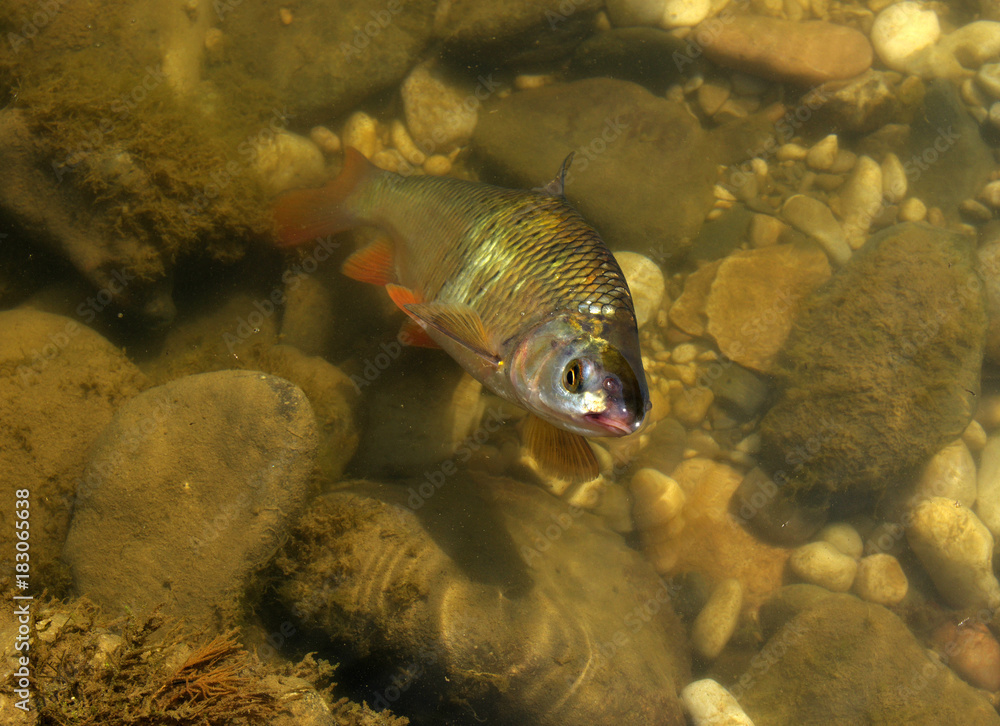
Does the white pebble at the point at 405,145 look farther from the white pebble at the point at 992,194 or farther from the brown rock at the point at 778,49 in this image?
the white pebble at the point at 992,194

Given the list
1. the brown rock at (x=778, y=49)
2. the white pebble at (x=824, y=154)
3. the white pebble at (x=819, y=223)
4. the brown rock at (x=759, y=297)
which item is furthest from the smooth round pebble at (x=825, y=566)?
the brown rock at (x=778, y=49)

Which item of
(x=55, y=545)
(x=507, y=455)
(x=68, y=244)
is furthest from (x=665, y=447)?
(x=68, y=244)

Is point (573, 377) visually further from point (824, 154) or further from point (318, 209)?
point (824, 154)

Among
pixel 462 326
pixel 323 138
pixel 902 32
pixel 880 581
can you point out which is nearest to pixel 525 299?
pixel 462 326

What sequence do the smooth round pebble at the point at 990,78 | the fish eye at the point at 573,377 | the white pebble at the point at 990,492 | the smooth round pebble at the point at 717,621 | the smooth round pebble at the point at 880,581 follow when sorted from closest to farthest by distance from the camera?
1. the fish eye at the point at 573,377
2. the smooth round pebble at the point at 717,621
3. the smooth round pebble at the point at 880,581
4. the white pebble at the point at 990,492
5. the smooth round pebble at the point at 990,78

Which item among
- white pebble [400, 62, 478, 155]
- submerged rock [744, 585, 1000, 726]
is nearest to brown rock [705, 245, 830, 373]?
submerged rock [744, 585, 1000, 726]

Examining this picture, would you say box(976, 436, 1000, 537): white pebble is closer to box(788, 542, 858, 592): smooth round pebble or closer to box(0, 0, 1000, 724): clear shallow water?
box(0, 0, 1000, 724): clear shallow water
